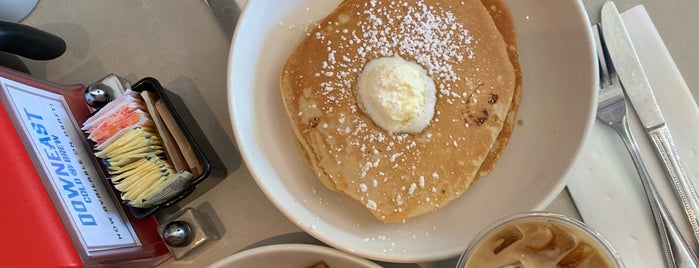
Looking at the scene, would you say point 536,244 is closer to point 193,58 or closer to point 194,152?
point 194,152

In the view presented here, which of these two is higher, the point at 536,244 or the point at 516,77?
the point at 516,77

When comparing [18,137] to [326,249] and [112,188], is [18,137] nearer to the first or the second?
[112,188]

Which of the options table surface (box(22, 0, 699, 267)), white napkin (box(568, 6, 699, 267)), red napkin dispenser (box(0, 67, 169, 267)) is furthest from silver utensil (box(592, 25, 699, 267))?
red napkin dispenser (box(0, 67, 169, 267))

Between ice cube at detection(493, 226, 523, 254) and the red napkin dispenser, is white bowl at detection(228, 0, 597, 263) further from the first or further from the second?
the red napkin dispenser

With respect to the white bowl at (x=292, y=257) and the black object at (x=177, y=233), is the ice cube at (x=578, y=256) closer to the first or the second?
the white bowl at (x=292, y=257)

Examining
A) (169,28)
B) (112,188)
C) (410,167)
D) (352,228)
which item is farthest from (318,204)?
(169,28)

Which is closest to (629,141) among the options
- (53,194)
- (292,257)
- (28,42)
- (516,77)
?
(516,77)
